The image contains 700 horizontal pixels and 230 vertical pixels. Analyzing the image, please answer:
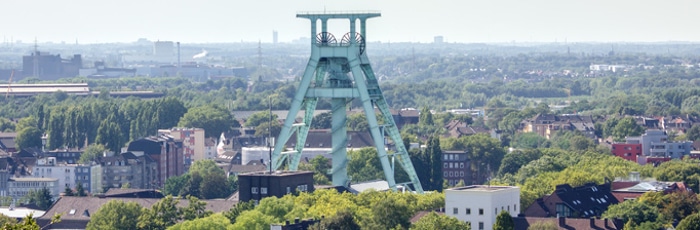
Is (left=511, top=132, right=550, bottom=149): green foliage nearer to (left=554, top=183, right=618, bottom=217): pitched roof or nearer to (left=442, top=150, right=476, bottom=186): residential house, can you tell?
(left=442, top=150, right=476, bottom=186): residential house

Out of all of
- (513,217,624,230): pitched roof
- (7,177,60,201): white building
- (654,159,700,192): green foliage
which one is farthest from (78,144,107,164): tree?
(513,217,624,230): pitched roof

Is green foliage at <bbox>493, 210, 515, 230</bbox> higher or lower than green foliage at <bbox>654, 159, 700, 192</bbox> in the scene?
higher

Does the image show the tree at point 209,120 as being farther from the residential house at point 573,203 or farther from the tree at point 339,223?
the tree at point 339,223

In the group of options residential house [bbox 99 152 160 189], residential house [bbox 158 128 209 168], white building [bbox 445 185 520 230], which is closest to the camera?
white building [bbox 445 185 520 230]

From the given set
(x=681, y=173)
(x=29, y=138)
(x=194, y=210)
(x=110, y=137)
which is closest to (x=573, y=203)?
(x=194, y=210)

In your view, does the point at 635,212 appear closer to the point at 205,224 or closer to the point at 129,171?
the point at 205,224

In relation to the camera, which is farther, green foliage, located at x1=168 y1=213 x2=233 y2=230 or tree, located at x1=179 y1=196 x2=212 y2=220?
tree, located at x1=179 y1=196 x2=212 y2=220

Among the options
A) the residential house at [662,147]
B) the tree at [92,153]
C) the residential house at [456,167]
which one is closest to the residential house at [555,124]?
the residential house at [662,147]
